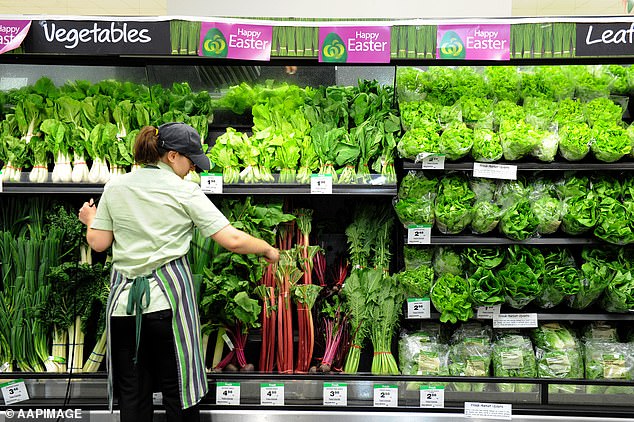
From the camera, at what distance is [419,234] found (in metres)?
2.86

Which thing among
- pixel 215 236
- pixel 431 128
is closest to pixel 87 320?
pixel 215 236

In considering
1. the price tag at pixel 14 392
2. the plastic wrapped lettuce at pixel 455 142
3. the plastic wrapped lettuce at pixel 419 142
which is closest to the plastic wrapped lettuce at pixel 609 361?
the plastic wrapped lettuce at pixel 455 142

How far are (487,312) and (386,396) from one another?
2.29ft

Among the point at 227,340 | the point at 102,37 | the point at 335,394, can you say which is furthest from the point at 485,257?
the point at 102,37

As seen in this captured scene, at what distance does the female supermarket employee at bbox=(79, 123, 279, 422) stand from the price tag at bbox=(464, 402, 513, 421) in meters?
1.32

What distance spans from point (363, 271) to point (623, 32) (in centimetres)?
177

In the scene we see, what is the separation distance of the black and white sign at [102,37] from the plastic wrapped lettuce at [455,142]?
57.4 inches

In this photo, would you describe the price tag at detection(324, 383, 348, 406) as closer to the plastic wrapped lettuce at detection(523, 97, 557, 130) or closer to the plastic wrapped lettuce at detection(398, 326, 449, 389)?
the plastic wrapped lettuce at detection(398, 326, 449, 389)

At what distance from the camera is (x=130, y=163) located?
2.99 metres

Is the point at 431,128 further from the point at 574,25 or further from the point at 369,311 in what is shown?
the point at 369,311

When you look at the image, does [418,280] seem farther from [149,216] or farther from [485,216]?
[149,216]

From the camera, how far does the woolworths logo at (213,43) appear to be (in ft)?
8.96
